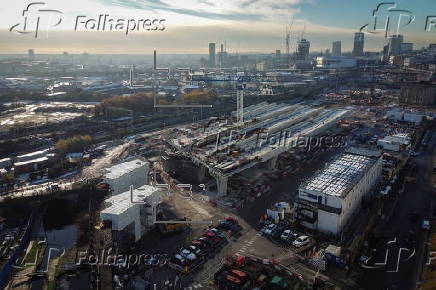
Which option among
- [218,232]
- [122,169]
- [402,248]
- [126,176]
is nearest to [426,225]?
[402,248]

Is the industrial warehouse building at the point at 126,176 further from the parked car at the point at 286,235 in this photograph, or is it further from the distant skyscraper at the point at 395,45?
the distant skyscraper at the point at 395,45

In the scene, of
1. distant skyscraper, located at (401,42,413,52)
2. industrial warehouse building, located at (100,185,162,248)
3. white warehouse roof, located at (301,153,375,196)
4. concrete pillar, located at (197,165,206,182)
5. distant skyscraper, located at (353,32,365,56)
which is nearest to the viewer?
industrial warehouse building, located at (100,185,162,248)

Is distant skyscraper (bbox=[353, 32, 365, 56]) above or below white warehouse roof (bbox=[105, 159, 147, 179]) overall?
above

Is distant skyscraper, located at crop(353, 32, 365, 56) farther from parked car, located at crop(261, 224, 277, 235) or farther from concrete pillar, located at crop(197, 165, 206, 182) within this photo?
parked car, located at crop(261, 224, 277, 235)

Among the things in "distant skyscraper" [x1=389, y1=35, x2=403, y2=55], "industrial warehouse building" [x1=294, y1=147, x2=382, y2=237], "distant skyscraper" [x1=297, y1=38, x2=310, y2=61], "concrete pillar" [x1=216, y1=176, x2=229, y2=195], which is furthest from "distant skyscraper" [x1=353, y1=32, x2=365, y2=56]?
"concrete pillar" [x1=216, y1=176, x2=229, y2=195]

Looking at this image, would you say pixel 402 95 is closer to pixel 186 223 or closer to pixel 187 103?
pixel 187 103

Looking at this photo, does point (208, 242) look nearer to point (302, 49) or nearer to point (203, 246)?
point (203, 246)

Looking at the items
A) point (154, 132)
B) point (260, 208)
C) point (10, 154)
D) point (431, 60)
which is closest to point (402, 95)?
point (154, 132)
